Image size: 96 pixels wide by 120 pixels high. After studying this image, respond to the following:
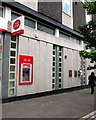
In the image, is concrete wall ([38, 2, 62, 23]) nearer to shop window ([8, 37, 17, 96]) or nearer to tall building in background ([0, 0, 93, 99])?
tall building in background ([0, 0, 93, 99])

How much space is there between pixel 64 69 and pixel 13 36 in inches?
238

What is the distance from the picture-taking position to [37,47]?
34.1ft

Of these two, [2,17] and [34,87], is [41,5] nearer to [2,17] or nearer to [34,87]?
[2,17]

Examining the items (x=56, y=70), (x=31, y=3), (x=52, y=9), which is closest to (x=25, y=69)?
(x=56, y=70)

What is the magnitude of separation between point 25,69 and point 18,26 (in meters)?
2.83

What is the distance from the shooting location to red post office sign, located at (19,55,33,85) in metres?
9.14

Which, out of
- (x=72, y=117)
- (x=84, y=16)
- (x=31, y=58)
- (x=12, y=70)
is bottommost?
(x=72, y=117)

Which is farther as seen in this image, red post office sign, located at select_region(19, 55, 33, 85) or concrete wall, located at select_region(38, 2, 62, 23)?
concrete wall, located at select_region(38, 2, 62, 23)

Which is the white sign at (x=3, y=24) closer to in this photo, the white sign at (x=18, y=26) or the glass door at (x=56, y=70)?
the white sign at (x=18, y=26)

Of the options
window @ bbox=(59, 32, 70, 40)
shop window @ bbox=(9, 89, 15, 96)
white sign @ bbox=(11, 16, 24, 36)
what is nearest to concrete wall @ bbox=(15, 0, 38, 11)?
white sign @ bbox=(11, 16, 24, 36)

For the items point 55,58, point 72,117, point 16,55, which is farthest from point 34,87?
point 72,117

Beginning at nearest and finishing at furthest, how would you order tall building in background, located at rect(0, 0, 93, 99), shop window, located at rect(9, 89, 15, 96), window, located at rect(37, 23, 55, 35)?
tall building in background, located at rect(0, 0, 93, 99) → shop window, located at rect(9, 89, 15, 96) → window, located at rect(37, 23, 55, 35)

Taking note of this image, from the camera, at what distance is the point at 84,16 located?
58.1 ft

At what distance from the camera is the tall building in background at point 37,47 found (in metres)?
8.43
